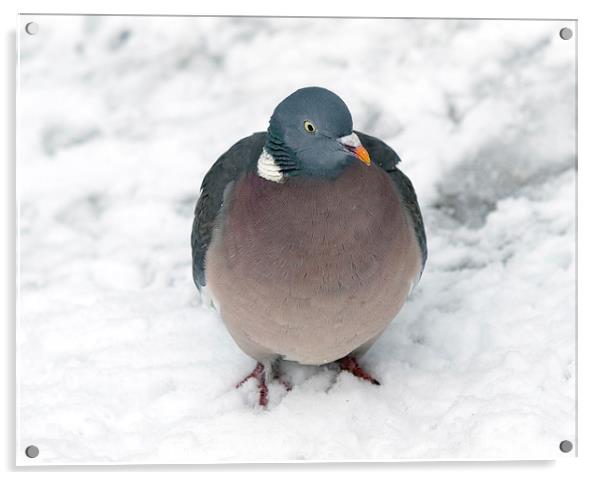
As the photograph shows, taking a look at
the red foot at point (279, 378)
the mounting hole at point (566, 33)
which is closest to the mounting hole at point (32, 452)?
the red foot at point (279, 378)

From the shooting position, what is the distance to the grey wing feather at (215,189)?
2549 millimetres

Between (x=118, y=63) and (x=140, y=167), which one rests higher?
(x=118, y=63)

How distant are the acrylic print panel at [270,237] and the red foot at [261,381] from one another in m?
0.02

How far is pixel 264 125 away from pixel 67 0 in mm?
802

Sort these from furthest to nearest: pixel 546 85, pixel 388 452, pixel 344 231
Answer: pixel 546 85
pixel 388 452
pixel 344 231

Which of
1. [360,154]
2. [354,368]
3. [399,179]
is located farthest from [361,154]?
[354,368]

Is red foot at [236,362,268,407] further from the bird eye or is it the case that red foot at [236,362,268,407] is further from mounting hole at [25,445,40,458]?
the bird eye

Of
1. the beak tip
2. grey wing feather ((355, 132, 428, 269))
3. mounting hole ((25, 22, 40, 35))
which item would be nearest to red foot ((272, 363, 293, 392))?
grey wing feather ((355, 132, 428, 269))

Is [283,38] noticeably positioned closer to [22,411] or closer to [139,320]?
[139,320]

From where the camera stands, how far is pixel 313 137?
2.30 m

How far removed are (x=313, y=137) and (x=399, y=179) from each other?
0.42m

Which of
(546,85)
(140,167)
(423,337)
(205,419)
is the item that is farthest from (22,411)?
(546,85)
